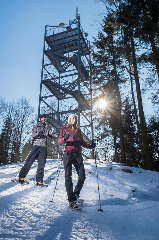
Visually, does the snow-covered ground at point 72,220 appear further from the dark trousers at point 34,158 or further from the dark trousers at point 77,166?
the dark trousers at point 34,158

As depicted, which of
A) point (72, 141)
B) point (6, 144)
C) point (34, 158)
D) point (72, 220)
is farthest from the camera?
point (6, 144)

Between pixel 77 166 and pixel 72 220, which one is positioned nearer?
pixel 72 220

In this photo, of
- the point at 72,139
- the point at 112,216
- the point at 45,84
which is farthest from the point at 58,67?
the point at 112,216

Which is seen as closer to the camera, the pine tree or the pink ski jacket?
the pink ski jacket

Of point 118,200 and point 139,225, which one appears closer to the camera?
point 139,225

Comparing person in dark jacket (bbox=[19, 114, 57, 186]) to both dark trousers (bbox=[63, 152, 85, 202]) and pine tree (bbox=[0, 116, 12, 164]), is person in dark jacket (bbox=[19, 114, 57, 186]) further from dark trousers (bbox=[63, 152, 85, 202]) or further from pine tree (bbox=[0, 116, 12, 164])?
pine tree (bbox=[0, 116, 12, 164])

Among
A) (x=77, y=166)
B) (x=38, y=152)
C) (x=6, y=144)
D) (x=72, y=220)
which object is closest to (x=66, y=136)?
(x=77, y=166)

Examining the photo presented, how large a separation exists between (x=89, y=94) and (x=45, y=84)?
403 centimetres

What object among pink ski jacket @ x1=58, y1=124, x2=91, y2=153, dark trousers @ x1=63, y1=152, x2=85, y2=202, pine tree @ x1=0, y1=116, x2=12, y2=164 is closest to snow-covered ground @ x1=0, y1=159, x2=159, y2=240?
dark trousers @ x1=63, y1=152, x2=85, y2=202

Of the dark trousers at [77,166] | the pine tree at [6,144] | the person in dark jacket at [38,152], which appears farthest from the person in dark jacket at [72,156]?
the pine tree at [6,144]

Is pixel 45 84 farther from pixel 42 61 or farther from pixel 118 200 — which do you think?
pixel 118 200

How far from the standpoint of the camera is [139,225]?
193 centimetres

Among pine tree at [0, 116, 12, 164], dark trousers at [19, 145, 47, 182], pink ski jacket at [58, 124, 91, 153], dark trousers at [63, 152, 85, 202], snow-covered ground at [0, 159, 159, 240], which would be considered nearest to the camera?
snow-covered ground at [0, 159, 159, 240]

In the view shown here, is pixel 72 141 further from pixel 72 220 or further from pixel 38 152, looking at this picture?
pixel 38 152
